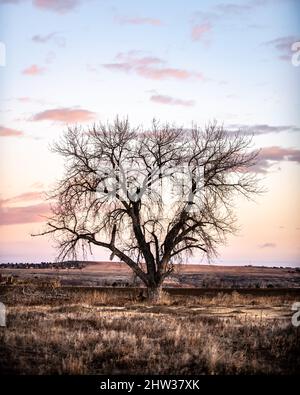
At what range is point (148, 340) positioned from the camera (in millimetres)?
13320

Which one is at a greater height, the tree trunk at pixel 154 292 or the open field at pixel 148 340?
the tree trunk at pixel 154 292

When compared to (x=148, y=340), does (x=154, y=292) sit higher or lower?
higher

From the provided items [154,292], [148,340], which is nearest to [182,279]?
[154,292]

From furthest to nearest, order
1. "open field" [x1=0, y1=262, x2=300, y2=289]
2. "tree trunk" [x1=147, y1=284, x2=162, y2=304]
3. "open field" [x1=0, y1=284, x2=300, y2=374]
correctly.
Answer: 1. "open field" [x1=0, y1=262, x2=300, y2=289]
2. "tree trunk" [x1=147, y1=284, x2=162, y2=304]
3. "open field" [x1=0, y1=284, x2=300, y2=374]

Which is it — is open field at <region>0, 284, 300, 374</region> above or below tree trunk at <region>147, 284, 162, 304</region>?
below

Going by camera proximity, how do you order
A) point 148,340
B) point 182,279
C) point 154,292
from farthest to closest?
point 182,279
point 154,292
point 148,340

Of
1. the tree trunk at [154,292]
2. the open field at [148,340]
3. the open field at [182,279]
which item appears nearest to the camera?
the open field at [148,340]

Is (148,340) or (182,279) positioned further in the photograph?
(182,279)

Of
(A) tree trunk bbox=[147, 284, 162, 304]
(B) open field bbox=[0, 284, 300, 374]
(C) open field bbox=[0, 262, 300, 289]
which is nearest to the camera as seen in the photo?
(B) open field bbox=[0, 284, 300, 374]

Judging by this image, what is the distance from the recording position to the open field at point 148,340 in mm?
10906

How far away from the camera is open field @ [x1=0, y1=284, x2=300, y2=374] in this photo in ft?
35.8

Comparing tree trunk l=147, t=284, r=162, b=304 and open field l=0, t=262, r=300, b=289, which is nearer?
tree trunk l=147, t=284, r=162, b=304

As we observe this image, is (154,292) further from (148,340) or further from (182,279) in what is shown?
(182,279)
